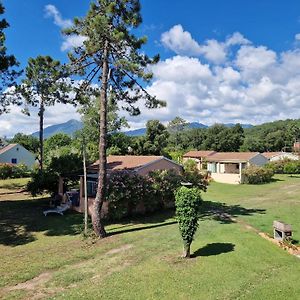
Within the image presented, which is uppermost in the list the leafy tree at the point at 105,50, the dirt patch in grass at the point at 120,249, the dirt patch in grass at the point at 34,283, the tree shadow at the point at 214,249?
the leafy tree at the point at 105,50

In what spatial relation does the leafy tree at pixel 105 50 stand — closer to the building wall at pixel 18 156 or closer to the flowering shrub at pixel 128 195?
the flowering shrub at pixel 128 195

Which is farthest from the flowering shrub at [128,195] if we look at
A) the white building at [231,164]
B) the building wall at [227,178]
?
the white building at [231,164]

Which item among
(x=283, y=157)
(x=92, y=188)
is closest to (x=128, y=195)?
(x=92, y=188)

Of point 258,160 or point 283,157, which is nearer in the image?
point 258,160

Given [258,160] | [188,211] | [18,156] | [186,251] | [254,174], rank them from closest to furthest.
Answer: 1. [188,211]
2. [186,251]
3. [254,174]
4. [258,160]
5. [18,156]

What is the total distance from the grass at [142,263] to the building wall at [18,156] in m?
41.5

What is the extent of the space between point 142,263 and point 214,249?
3209 millimetres

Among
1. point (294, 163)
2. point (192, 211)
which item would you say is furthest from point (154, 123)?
point (192, 211)

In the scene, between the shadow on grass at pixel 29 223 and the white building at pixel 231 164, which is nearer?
the shadow on grass at pixel 29 223

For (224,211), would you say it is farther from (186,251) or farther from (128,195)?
(186,251)

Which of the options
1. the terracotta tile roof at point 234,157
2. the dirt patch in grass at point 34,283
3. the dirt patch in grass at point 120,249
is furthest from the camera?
the terracotta tile roof at point 234,157

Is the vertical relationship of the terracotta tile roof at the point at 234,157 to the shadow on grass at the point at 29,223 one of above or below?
above

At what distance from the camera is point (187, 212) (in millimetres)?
12688

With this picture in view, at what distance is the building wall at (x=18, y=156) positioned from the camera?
5825cm
